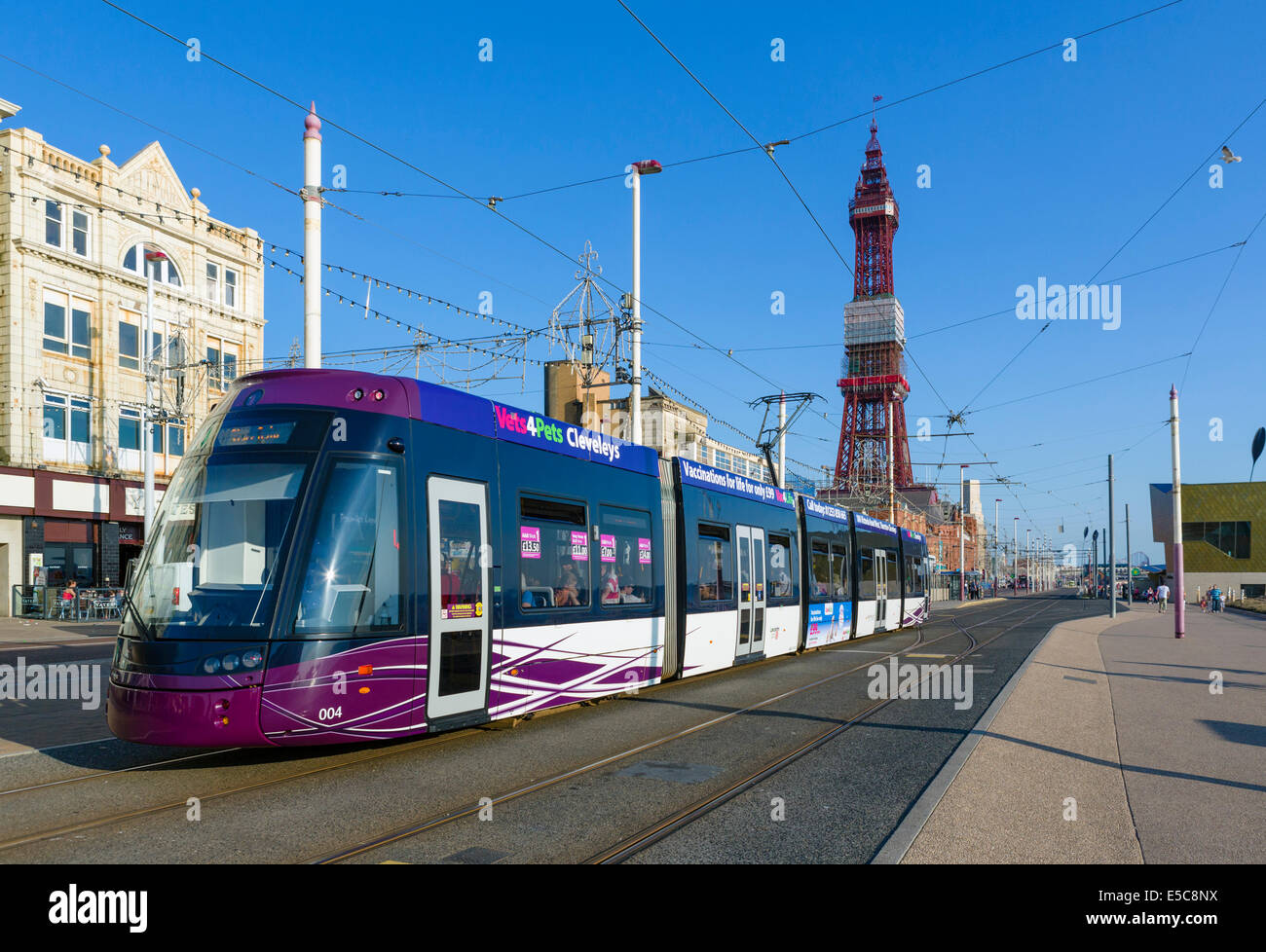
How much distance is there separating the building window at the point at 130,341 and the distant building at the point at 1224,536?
7254 centimetres

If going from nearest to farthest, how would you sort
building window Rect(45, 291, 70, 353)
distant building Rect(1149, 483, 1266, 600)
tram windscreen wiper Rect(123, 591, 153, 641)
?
tram windscreen wiper Rect(123, 591, 153, 641), building window Rect(45, 291, 70, 353), distant building Rect(1149, 483, 1266, 600)

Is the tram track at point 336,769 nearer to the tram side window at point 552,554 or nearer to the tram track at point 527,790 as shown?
the tram track at point 527,790

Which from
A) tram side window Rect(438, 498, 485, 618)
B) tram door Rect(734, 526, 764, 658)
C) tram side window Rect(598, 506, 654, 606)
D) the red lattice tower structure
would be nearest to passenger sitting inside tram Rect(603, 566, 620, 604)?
tram side window Rect(598, 506, 654, 606)

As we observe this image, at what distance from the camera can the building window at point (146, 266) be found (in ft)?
110

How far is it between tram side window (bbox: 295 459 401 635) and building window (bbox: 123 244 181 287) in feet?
98.4

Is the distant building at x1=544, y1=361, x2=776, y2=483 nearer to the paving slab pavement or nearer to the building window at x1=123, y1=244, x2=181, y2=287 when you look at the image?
the building window at x1=123, y1=244, x2=181, y2=287

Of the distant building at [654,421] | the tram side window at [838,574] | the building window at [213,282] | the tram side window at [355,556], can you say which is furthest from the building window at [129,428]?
the tram side window at [355,556]

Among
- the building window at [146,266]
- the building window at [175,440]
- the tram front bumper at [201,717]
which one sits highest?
the building window at [146,266]

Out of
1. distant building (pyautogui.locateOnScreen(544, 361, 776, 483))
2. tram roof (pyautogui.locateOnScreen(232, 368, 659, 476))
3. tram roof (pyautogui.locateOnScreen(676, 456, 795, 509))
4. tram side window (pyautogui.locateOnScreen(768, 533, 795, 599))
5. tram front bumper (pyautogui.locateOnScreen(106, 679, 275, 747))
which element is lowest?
tram front bumper (pyautogui.locateOnScreen(106, 679, 275, 747))

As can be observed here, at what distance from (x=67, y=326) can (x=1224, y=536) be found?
80.2 metres

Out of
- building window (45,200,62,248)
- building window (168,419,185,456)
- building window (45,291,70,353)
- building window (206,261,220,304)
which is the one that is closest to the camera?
building window (45,200,62,248)

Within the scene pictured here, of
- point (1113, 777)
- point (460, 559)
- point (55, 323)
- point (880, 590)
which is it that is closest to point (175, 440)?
point (55, 323)

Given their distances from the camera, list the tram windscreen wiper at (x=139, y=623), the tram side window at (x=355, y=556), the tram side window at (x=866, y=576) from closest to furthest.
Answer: the tram windscreen wiper at (x=139, y=623), the tram side window at (x=355, y=556), the tram side window at (x=866, y=576)

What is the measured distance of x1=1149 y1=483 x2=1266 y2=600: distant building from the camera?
2889 inches
